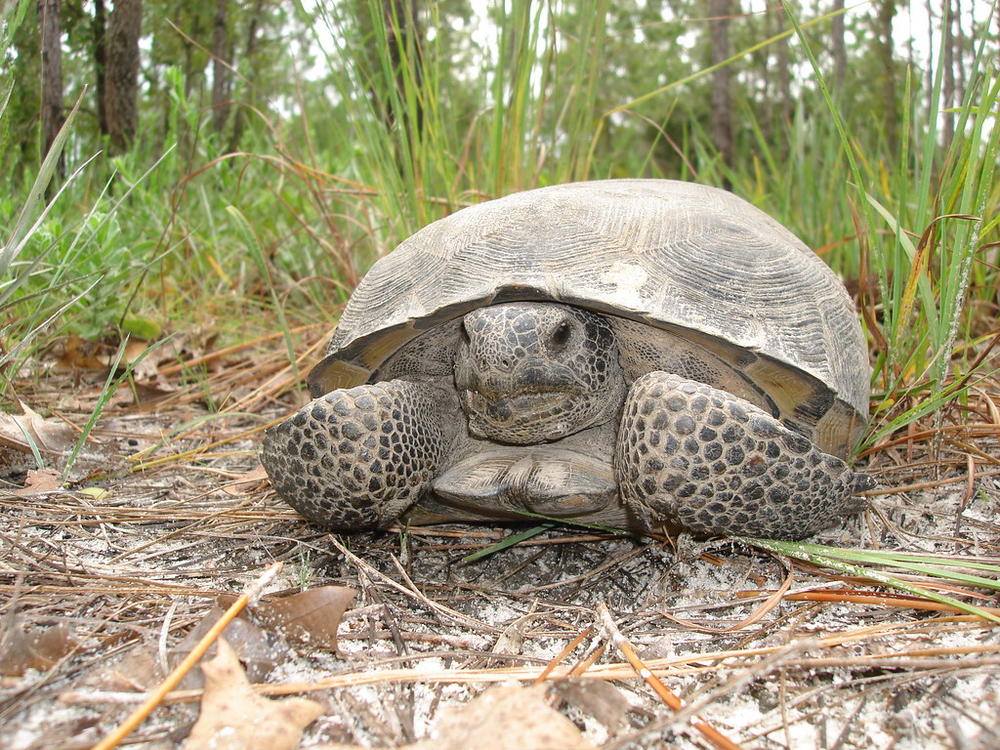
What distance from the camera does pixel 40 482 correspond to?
221cm

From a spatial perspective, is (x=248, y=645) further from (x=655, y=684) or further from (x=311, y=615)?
(x=655, y=684)

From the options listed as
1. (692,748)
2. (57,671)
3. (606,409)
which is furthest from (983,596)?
(57,671)

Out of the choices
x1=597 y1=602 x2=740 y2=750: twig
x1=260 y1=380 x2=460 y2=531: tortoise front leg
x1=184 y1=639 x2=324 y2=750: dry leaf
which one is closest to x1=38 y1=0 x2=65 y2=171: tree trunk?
A: x1=260 y1=380 x2=460 y2=531: tortoise front leg

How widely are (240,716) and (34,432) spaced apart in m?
1.74

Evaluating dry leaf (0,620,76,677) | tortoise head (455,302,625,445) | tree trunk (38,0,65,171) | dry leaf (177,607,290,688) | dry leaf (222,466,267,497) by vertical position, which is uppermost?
tree trunk (38,0,65,171)

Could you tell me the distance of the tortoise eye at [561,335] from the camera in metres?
1.93

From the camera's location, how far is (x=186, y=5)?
167 inches

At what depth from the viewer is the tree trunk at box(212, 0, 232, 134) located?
469 centimetres

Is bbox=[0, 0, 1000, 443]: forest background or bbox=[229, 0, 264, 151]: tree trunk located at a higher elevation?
bbox=[229, 0, 264, 151]: tree trunk

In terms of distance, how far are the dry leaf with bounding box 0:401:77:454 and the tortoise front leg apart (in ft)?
2.73

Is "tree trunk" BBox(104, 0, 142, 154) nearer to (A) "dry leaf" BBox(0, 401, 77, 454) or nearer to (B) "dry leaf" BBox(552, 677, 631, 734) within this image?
(A) "dry leaf" BBox(0, 401, 77, 454)

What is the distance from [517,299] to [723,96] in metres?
8.96

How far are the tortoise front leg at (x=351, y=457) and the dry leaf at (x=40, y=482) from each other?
2.45 ft

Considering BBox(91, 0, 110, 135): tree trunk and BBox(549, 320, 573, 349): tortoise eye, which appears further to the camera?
BBox(91, 0, 110, 135): tree trunk
